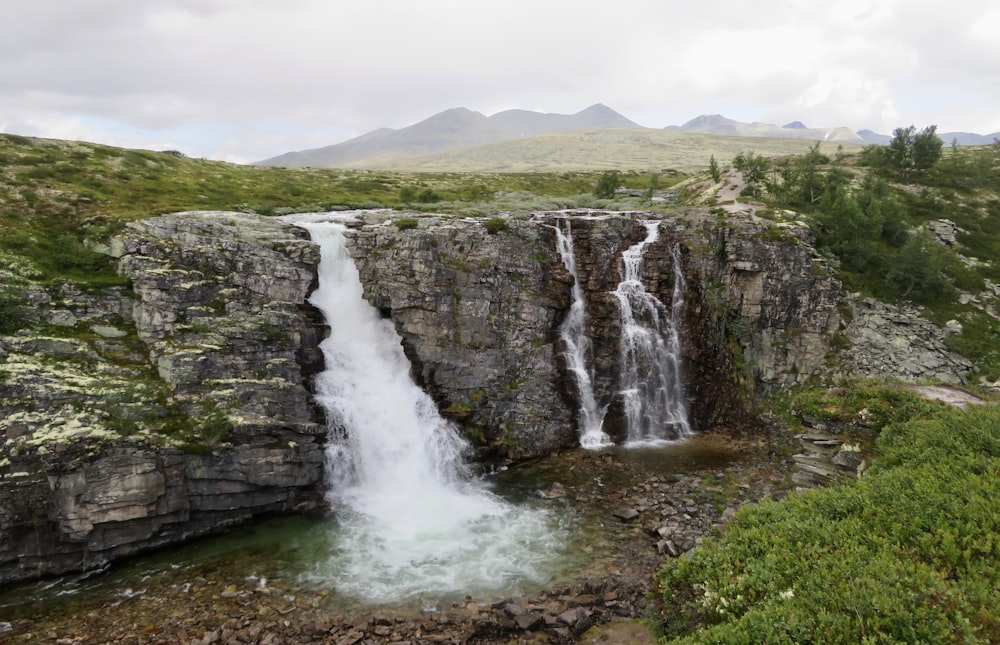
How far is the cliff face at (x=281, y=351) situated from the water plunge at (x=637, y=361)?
849mm

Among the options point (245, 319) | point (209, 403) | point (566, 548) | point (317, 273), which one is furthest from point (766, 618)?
point (317, 273)

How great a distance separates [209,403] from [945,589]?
3274cm

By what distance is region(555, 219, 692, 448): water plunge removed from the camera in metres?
40.4

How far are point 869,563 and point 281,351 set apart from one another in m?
32.7

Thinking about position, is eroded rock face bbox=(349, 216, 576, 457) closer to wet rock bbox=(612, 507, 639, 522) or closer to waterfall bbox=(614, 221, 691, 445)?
waterfall bbox=(614, 221, 691, 445)

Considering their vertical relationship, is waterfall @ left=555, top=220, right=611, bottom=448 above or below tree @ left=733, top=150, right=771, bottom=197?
below

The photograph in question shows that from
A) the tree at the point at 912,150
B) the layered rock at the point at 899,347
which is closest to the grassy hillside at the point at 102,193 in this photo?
the layered rock at the point at 899,347

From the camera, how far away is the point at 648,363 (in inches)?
1646

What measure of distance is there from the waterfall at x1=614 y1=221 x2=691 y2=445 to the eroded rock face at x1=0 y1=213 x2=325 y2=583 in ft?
80.3

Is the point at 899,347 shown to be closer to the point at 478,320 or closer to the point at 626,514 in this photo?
the point at 626,514

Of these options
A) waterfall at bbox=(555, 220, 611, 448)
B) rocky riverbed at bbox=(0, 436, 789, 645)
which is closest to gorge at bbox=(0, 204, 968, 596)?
waterfall at bbox=(555, 220, 611, 448)

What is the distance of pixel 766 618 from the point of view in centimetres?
1196

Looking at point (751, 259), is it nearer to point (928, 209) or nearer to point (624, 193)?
point (928, 209)

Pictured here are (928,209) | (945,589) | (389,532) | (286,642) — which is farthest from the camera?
(928,209)
